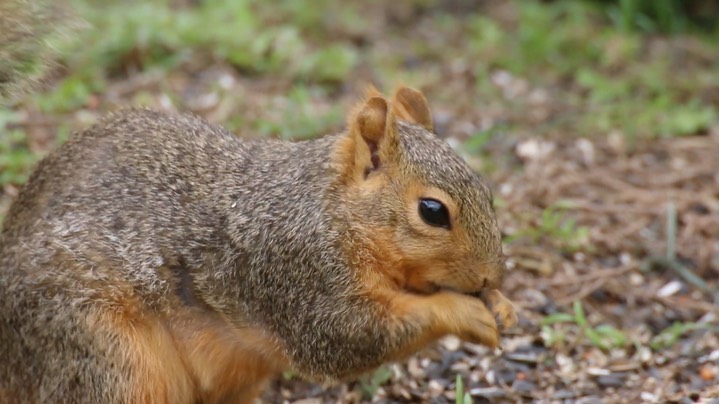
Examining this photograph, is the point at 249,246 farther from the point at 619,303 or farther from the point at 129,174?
the point at 619,303

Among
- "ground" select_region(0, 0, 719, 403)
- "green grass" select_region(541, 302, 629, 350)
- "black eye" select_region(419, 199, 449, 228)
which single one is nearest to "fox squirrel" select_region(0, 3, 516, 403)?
"black eye" select_region(419, 199, 449, 228)

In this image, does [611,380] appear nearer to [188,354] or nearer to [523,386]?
[523,386]

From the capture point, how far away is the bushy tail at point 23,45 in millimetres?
3465

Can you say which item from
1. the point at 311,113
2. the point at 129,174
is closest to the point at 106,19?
the point at 311,113

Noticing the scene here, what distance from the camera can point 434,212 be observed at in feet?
10.8

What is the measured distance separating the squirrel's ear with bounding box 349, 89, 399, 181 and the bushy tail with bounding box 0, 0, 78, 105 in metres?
1.01

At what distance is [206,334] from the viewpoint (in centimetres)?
357

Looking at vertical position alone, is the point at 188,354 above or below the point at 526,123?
below

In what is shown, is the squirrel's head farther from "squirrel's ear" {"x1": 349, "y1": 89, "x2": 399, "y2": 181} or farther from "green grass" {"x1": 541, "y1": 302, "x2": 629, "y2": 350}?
"green grass" {"x1": 541, "y1": 302, "x2": 629, "y2": 350}

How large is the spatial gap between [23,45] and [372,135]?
1108 millimetres

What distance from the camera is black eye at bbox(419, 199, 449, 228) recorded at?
327 cm

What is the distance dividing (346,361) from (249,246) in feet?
1.51

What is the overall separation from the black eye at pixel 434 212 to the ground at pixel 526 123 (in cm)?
100

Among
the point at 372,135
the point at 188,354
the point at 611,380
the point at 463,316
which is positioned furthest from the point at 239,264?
the point at 611,380
